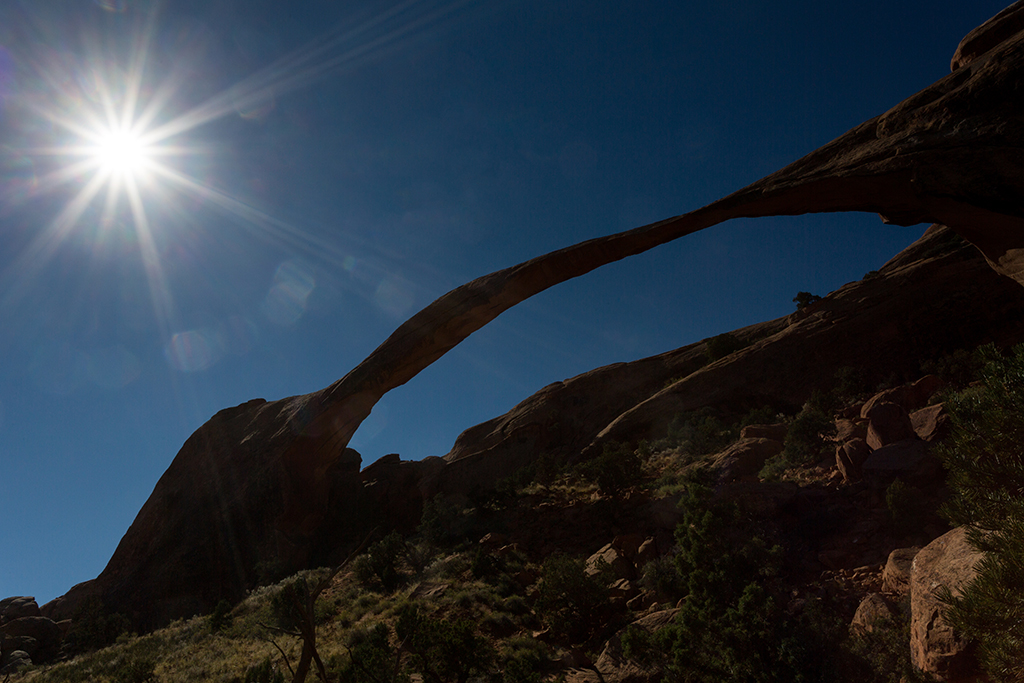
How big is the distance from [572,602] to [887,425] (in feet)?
26.3

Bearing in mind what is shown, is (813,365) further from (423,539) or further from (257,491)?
(257,491)

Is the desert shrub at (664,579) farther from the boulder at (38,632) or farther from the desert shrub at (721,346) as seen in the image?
the boulder at (38,632)

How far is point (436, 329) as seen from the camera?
19375 mm

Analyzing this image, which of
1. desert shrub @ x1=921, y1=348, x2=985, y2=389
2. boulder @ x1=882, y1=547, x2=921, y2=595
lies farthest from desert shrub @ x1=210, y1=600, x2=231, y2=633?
desert shrub @ x1=921, y1=348, x2=985, y2=389

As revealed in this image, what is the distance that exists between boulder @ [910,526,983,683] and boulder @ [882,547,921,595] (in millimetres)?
771

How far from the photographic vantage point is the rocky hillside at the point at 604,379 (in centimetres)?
965

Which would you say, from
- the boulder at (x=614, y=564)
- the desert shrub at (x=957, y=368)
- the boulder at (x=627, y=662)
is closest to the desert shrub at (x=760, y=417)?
the desert shrub at (x=957, y=368)

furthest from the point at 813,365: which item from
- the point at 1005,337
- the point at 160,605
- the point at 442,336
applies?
the point at 160,605

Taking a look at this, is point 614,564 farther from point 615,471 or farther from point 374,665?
point 374,665

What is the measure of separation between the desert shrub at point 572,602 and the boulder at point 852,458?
5875mm

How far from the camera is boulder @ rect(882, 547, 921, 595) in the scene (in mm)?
6640

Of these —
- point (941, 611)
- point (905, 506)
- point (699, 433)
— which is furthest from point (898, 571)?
point (699, 433)

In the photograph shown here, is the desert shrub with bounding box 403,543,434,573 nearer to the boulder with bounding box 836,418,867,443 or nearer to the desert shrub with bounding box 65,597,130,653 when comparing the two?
the desert shrub with bounding box 65,597,130,653

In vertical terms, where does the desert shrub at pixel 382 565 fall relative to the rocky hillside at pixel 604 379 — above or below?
below
